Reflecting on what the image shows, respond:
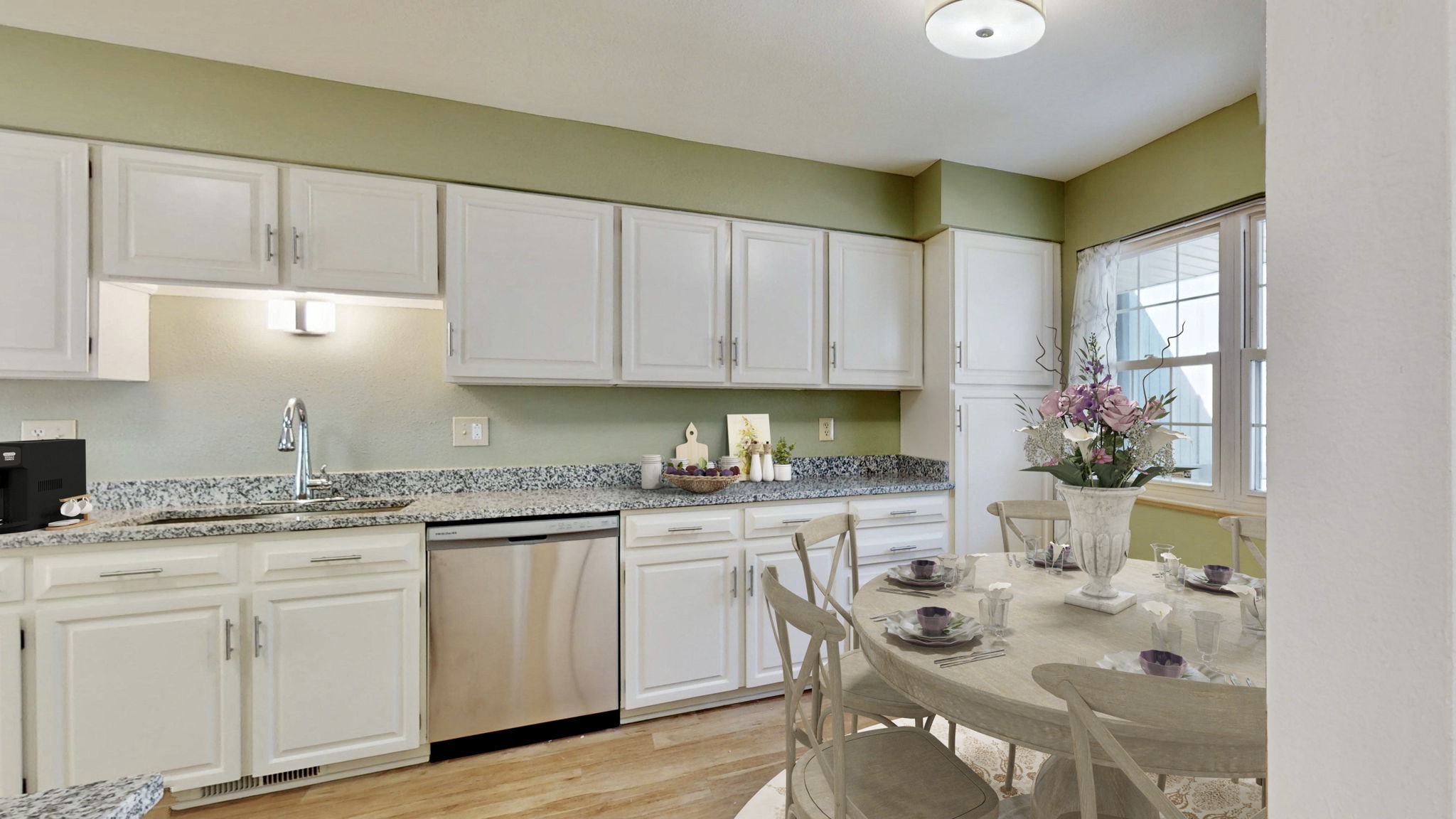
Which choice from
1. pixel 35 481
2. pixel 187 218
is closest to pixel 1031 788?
pixel 35 481

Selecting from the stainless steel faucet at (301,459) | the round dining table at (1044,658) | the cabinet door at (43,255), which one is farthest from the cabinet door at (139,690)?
the round dining table at (1044,658)

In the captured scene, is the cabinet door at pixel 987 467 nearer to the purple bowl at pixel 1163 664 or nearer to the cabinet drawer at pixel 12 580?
the purple bowl at pixel 1163 664

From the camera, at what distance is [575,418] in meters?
3.07

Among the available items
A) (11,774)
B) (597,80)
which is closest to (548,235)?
(597,80)

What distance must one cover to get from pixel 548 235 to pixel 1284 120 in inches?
103

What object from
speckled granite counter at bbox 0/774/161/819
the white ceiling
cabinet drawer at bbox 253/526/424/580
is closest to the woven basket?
cabinet drawer at bbox 253/526/424/580

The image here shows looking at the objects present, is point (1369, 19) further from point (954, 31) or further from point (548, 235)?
point (548, 235)

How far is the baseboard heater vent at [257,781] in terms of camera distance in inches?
82.8

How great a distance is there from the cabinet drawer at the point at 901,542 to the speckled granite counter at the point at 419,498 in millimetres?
189

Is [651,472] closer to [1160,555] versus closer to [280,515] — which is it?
[280,515]

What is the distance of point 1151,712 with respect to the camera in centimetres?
87

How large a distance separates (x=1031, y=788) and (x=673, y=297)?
2.32m

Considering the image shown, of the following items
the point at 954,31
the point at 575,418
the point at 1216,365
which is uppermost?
the point at 954,31

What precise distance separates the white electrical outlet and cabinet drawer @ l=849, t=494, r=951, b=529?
308 cm
